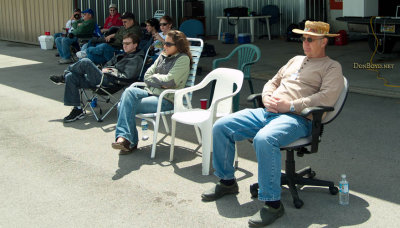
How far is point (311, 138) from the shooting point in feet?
14.3

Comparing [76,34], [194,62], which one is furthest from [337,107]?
[76,34]

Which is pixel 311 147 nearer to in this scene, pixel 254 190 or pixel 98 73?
pixel 254 190

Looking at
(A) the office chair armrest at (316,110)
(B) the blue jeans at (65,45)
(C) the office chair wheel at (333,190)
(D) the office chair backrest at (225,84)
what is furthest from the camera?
(B) the blue jeans at (65,45)

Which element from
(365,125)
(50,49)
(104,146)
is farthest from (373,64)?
(50,49)

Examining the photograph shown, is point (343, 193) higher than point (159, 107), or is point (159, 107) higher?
point (159, 107)

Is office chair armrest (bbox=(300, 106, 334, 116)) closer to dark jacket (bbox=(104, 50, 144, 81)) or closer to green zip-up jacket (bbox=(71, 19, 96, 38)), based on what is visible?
dark jacket (bbox=(104, 50, 144, 81))

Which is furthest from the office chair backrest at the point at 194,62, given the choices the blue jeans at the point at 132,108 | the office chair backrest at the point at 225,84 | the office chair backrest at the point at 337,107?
the office chair backrest at the point at 337,107

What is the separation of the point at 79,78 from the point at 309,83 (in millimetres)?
3800

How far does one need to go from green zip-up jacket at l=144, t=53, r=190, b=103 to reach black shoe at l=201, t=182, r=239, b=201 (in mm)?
1661

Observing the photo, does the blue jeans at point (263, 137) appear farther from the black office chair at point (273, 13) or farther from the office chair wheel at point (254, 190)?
the black office chair at point (273, 13)

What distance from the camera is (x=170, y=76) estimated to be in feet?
19.6

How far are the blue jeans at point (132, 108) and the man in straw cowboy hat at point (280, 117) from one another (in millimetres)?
1520

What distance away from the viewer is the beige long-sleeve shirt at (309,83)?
436 centimetres

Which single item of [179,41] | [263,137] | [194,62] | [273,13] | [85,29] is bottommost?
[263,137]
